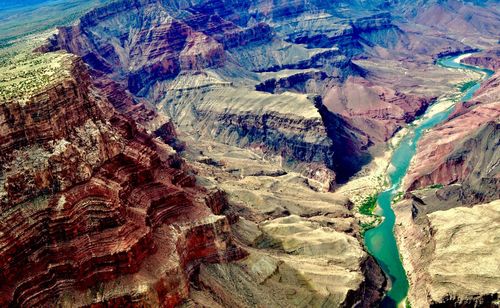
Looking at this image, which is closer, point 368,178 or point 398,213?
point 398,213

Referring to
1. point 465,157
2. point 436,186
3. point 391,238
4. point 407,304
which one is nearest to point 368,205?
point 436,186

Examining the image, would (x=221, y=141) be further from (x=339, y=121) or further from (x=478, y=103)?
(x=478, y=103)

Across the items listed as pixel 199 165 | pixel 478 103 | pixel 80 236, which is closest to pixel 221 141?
pixel 199 165

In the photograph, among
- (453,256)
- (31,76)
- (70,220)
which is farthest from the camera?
(453,256)

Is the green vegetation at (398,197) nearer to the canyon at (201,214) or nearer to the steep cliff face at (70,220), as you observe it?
the canyon at (201,214)

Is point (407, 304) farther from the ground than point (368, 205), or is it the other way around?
point (407, 304)

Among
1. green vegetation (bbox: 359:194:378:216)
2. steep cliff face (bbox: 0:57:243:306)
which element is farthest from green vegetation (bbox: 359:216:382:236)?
steep cliff face (bbox: 0:57:243:306)

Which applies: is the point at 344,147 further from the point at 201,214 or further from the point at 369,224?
the point at 201,214
